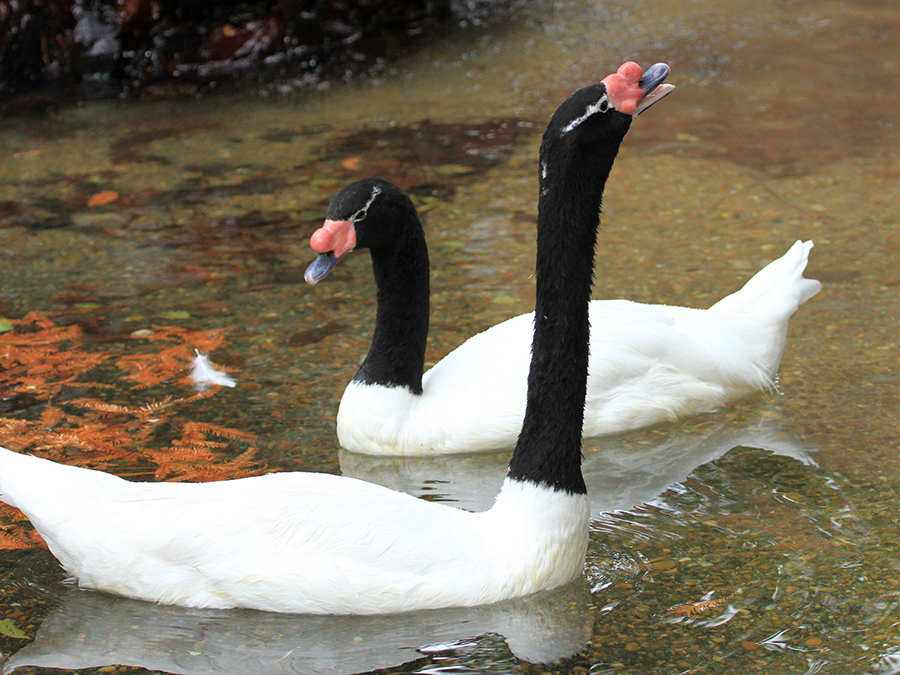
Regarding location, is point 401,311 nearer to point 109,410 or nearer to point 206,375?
point 206,375

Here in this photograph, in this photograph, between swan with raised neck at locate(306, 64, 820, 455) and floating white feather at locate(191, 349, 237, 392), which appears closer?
swan with raised neck at locate(306, 64, 820, 455)

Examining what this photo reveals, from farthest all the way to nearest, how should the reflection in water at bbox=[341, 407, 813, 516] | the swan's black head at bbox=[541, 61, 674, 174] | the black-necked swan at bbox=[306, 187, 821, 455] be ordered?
the black-necked swan at bbox=[306, 187, 821, 455], the reflection in water at bbox=[341, 407, 813, 516], the swan's black head at bbox=[541, 61, 674, 174]

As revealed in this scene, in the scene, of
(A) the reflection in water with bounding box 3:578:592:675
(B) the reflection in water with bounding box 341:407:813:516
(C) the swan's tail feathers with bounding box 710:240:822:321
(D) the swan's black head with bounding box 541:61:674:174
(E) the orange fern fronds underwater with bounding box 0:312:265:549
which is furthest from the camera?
(C) the swan's tail feathers with bounding box 710:240:822:321

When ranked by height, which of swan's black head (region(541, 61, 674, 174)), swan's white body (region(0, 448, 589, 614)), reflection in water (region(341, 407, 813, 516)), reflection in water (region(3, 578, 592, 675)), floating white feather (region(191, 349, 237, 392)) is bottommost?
reflection in water (region(341, 407, 813, 516))

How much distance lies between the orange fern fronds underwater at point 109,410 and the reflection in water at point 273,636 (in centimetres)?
67

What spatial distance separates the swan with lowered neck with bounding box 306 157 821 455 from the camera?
4.61 m

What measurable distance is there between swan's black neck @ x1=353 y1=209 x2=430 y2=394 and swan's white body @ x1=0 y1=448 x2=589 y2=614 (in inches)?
47.0

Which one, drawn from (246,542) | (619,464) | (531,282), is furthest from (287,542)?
(531,282)

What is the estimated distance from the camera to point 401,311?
4762 millimetres

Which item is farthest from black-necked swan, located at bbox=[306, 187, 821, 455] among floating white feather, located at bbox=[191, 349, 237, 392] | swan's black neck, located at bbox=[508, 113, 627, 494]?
swan's black neck, located at bbox=[508, 113, 627, 494]

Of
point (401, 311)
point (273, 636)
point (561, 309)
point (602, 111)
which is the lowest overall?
point (273, 636)

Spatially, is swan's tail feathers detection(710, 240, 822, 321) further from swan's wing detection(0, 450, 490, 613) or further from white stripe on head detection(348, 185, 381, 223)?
swan's wing detection(0, 450, 490, 613)

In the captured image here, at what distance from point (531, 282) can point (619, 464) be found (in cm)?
186

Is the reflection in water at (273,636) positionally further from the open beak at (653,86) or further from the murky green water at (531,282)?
the open beak at (653,86)
